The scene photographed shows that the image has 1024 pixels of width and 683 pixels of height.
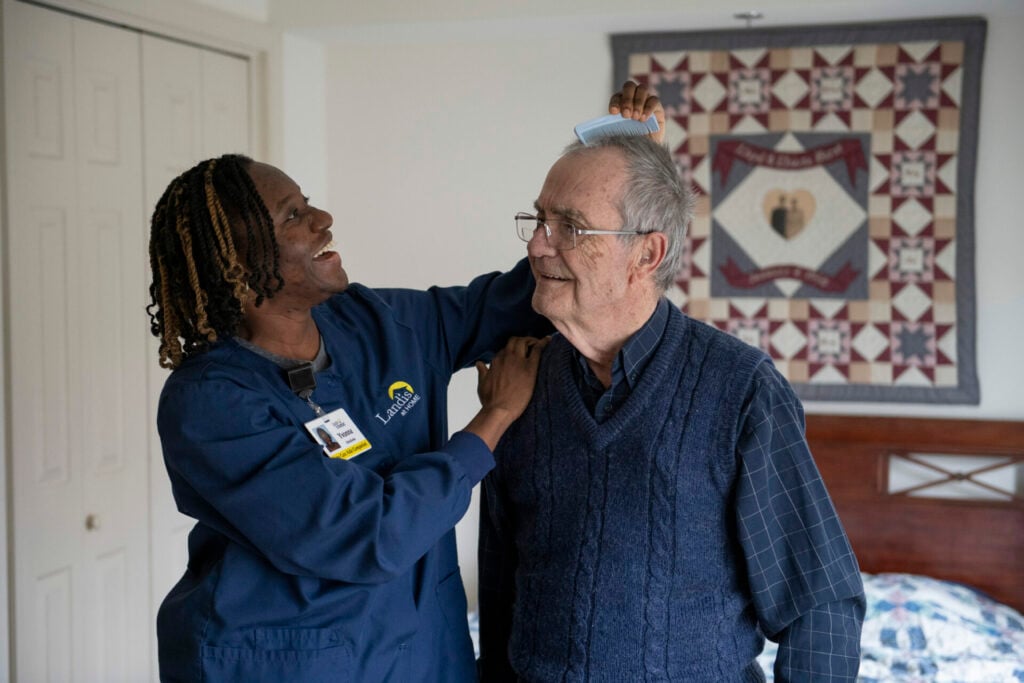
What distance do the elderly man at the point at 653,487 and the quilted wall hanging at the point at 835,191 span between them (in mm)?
2140

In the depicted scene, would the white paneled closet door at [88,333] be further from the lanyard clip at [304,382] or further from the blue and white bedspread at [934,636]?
the lanyard clip at [304,382]

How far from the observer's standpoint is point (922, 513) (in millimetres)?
3504

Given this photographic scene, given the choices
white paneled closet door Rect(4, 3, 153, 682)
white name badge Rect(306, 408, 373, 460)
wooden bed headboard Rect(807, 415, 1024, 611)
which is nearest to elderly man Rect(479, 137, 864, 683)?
white name badge Rect(306, 408, 373, 460)

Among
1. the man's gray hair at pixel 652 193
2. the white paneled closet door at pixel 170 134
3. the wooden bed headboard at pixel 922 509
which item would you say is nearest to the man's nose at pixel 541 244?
the man's gray hair at pixel 652 193

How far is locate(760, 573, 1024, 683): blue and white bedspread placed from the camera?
2.86m

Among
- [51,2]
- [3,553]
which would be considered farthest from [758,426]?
[51,2]

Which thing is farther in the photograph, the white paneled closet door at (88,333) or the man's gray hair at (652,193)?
the white paneled closet door at (88,333)

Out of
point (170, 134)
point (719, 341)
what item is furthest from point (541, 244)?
point (170, 134)

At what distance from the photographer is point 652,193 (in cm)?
153

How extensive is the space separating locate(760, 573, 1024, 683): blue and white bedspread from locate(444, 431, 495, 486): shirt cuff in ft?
5.63

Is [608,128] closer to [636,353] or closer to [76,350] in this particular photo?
[636,353]

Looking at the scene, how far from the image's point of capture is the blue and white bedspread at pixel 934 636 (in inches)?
113

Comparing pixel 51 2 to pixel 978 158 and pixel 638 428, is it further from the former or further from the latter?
pixel 978 158

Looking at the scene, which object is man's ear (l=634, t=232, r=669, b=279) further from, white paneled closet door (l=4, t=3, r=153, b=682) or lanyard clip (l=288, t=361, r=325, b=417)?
white paneled closet door (l=4, t=3, r=153, b=682)
